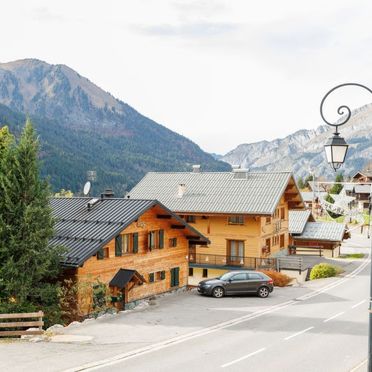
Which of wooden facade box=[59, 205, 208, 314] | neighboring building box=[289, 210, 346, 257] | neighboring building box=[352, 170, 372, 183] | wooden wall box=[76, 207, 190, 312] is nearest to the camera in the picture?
wooden facade box=[59, 205, 208, 314]

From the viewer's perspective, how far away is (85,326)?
23125 mm

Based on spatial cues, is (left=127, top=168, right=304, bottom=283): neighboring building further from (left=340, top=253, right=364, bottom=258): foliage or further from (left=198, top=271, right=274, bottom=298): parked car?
(left=198, top=271, right=274, bottom=298): parked car

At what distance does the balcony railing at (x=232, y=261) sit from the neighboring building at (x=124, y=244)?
9.95 meters

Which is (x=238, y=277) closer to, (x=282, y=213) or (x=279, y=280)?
(x=279, y=280)

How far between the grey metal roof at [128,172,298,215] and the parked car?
1288 centimetres

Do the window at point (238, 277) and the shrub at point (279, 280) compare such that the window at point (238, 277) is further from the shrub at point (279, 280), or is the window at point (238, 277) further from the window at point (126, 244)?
the shrub at point (279, 280)

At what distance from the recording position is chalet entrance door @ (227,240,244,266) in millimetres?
46031

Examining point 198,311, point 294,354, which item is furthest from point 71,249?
point 294,354

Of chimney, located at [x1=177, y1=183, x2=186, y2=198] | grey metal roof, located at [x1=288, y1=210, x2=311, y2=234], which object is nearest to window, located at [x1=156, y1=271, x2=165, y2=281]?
chimney, located at [x1=177, y1=183, x2=186, y2=198]

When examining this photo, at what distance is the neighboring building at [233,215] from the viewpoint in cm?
4584

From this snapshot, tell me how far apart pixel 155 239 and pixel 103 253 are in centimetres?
543

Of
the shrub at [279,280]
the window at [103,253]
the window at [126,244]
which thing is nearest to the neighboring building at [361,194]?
the shrub at [279,280]

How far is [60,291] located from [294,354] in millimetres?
11166

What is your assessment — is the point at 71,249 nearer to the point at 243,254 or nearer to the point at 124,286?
the point at 124,286
